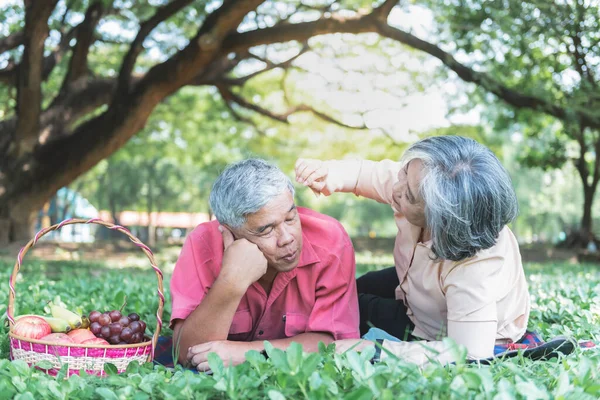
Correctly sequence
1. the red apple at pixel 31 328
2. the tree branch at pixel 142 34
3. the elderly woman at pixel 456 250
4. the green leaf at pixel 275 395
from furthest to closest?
the tree branch at pixel 142 34 → the red apple at pixel 31 328 → the elderly woman at pixel 456 250 → the green leaf at pixel 275 395

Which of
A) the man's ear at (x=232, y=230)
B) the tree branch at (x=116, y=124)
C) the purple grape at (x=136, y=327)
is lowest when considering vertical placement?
the purple grape at (x=136, y=327)

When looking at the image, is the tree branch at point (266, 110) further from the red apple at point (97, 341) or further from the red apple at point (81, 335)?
the red apple at point (97, 341)

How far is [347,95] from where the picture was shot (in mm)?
16141

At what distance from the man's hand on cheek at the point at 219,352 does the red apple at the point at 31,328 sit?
734 mm

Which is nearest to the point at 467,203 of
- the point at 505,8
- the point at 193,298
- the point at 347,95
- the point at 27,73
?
the point at 193,298

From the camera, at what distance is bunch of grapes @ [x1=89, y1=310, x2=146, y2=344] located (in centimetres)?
321

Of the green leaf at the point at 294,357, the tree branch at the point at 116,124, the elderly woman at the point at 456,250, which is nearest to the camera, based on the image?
the green leaf at the point at 294,357

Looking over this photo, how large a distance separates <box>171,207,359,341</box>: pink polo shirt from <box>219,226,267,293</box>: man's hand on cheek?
36cm

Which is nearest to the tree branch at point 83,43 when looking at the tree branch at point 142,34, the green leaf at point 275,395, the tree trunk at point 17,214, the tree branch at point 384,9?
the tree branch at point 142,34

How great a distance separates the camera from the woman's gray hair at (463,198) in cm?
298

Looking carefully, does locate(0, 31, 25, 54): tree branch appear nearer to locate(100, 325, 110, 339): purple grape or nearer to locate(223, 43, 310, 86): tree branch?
locate(223, 43, 310, 86): tree branch

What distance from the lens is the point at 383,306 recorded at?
4.02m

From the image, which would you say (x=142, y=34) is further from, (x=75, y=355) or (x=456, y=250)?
(x=456, y=250)

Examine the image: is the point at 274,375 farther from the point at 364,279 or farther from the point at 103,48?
the point at 103,48
